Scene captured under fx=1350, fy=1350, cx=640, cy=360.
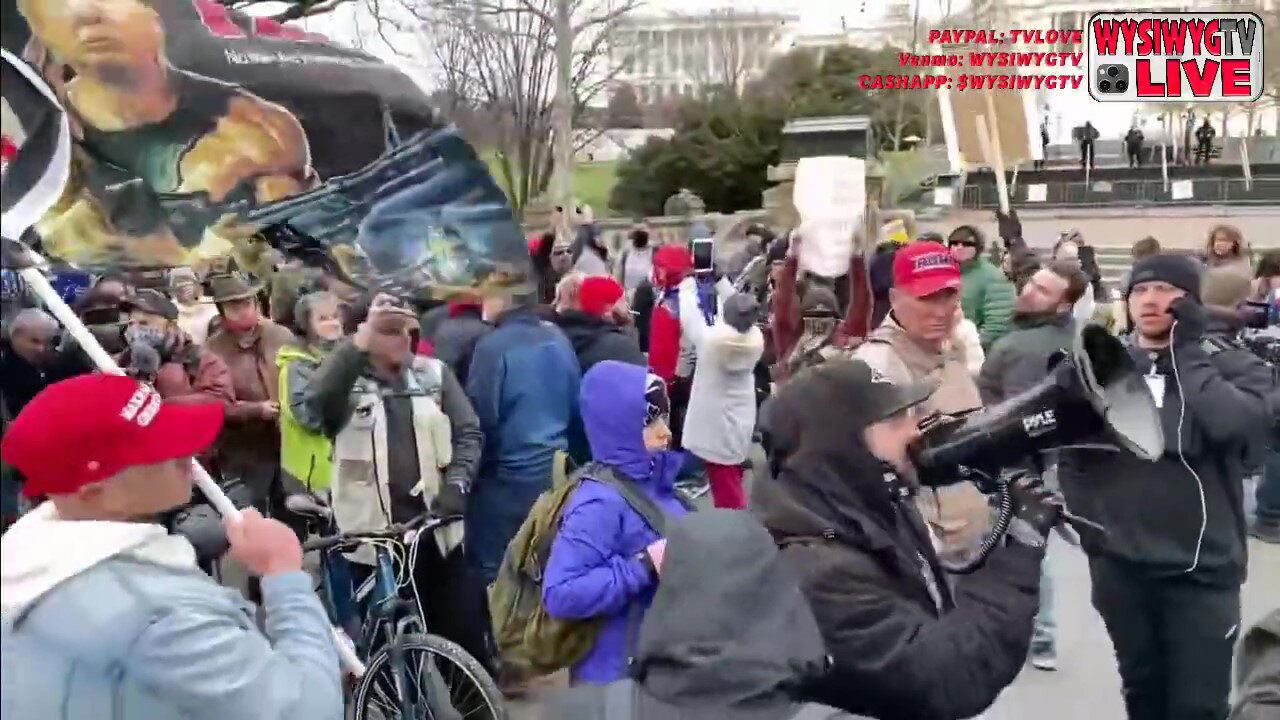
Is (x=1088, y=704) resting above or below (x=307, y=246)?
below

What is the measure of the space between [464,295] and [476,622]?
54.0 inches

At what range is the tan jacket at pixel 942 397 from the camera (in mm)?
4066

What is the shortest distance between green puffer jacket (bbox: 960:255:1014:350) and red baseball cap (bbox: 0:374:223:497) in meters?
6.62

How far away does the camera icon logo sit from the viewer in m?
9.38

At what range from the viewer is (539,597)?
11.4ft

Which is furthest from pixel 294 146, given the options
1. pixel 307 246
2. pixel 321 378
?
pixel 321 378

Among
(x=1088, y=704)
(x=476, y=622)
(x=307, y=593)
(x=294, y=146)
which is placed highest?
(x=294, y=146)

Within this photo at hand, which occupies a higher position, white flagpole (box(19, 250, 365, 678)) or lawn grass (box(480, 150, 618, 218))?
lawn grass (box(480, 150, 618, 218))

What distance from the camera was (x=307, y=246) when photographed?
3.70 m

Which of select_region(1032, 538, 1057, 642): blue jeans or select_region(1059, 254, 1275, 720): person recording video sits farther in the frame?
select_region(1032, 538, 1057, 642): blue jeans

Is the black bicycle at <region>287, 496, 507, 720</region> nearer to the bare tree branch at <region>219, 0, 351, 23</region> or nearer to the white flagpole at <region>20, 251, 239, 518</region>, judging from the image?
the bare tree branch at <region>219, 0, 351, 23</region>

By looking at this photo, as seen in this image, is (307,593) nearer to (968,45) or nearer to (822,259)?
(822,259)

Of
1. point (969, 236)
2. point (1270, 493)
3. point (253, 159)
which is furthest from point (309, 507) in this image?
point (1270, 493)

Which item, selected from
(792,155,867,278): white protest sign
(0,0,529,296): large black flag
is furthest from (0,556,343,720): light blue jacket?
(792,155,867,278): white protest sign
